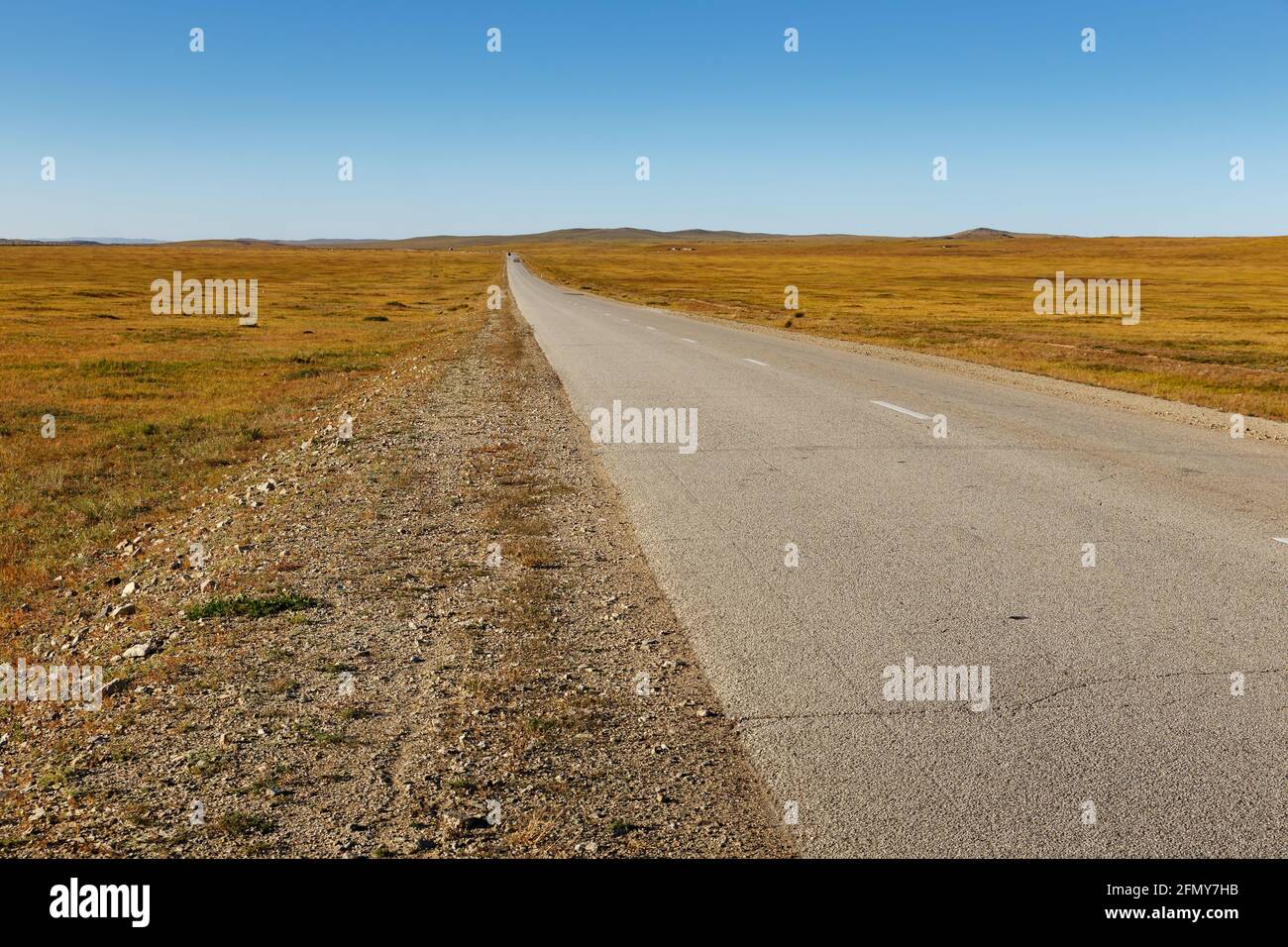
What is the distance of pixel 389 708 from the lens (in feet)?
15.6

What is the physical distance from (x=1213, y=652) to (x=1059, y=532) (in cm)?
246

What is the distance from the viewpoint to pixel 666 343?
84.3ft

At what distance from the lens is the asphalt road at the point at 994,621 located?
3.74 meters

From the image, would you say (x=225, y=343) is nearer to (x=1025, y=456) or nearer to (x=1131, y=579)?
(x=1025, y=456)

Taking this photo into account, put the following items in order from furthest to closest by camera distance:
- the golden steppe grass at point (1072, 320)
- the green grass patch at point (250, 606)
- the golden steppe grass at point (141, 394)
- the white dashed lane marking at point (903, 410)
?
1. the golden steppe grass at point (1072, 320)
2. the white dashed lane marking at point (903, 410)
3. the golden steppe grass at point (141, 394)
4. the green grass patch at point (250, 606)

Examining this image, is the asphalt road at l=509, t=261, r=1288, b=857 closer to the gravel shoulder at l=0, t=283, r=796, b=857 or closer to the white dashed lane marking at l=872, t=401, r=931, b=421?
the gravel shoulder at l=0, t=283, r=796, b=857

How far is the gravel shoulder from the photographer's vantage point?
3701 mm

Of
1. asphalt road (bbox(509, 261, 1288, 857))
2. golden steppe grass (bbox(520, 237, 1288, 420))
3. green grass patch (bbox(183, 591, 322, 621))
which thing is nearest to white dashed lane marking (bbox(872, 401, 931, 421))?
asphalt road (bbox(509, 261, 1288, 857))

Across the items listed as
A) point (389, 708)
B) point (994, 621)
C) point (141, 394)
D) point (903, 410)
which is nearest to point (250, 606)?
point (389, 708)

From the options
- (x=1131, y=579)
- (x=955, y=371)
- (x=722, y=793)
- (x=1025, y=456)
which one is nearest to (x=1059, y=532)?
(x=1131, y=579)

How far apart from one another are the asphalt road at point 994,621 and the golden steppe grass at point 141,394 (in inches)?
231

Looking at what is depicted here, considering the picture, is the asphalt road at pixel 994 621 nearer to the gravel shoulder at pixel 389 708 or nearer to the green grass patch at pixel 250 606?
the gravel shoulder at pixel 389 708

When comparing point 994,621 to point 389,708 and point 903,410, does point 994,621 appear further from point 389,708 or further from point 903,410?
point 903,410

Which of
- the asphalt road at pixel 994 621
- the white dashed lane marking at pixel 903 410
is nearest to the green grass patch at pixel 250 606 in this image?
the asphalt road at pixel 994 621
